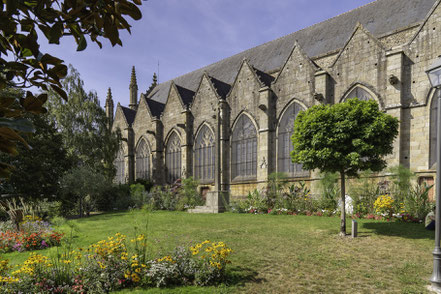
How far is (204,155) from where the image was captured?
25359 mm

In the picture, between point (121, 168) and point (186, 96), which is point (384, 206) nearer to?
point (186, 96)

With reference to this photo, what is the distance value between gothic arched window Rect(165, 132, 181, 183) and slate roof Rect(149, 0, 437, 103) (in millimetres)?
7607

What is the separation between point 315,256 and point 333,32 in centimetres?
2081

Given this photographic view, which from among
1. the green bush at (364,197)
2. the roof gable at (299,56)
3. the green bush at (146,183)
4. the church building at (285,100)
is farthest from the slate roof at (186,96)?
the green bush at (364,197)

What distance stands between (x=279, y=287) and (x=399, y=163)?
43.6ft

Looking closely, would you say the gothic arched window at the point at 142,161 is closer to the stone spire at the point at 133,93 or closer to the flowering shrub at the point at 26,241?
the stone spire at the point at 133,93

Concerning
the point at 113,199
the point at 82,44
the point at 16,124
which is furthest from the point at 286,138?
the point at 16,124

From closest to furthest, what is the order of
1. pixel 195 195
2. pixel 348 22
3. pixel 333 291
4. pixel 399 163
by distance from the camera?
pixel 333 291
pixel 399 163
pixel 195 195
pixel 348 22

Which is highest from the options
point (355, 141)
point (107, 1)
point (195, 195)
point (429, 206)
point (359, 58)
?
point (359, 58)

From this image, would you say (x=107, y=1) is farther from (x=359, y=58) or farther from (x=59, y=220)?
(x=359, y=58)

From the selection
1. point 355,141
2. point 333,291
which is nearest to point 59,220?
point 333,291

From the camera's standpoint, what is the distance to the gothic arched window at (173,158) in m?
27.7

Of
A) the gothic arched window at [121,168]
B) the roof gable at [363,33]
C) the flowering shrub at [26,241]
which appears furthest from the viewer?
the gothic arched window at [121,168]

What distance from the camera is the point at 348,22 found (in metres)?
22.5
